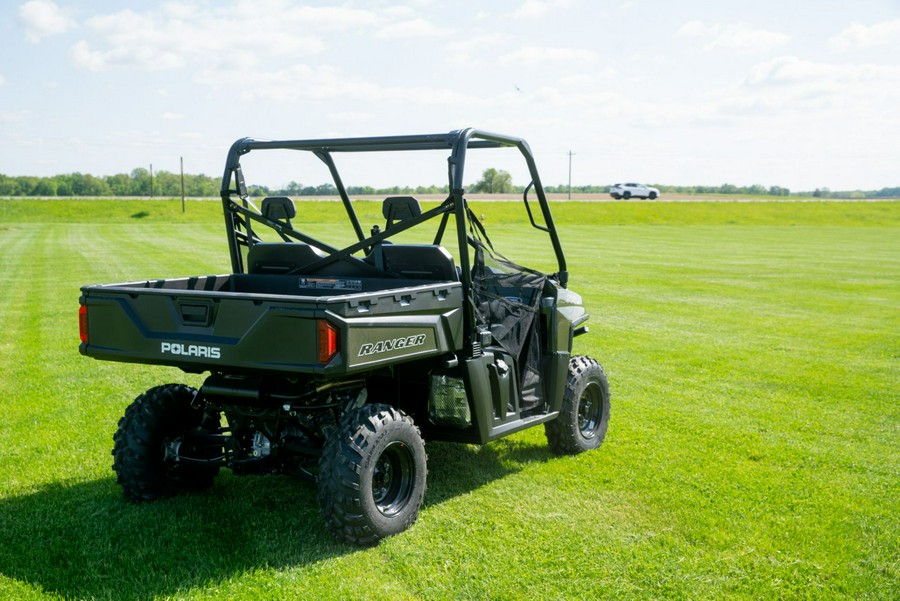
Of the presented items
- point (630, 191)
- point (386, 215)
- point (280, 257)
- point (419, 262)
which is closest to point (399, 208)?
point (386, 215)

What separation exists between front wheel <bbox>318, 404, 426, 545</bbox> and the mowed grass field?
0.39 feet

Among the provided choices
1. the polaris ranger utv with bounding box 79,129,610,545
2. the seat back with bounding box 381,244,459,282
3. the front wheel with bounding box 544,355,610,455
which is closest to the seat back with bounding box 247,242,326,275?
the polaris ranger utv with bounding box 79,129,610,545

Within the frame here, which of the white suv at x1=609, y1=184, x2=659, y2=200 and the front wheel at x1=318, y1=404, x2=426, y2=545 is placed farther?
the white suv at x1=609, y1=184, x2=659, y2=200

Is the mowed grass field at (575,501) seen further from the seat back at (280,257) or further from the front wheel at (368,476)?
the seat back at (280,257)

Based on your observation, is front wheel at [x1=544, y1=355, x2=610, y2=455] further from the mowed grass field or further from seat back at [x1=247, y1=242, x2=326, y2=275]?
seat back at [x1=247, y1=242, x2=326, y2=275]

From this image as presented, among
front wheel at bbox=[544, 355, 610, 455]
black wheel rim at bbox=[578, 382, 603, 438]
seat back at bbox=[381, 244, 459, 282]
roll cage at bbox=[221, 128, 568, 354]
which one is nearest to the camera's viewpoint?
roll cage at bbox=[221, 128, 568, 354]

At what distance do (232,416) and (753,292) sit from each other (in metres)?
14.3

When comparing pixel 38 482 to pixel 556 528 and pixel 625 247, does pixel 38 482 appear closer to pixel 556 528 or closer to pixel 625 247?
pixel 556 528

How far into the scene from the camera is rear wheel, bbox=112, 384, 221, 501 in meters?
4.97

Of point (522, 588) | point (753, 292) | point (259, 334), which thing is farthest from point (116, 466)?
point (753, 292)

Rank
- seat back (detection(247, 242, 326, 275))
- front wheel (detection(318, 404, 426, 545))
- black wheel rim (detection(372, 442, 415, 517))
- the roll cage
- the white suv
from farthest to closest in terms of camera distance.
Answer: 1. the white suv
2. seat back (detection(247, 242, 326, 275))
3. the roll cage
4. black wheel rim (detection(372, 442, 415, 517))
5. front wheel (detection(318, 404, 426, 545))

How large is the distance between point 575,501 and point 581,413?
1.33m

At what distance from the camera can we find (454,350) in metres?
4.98

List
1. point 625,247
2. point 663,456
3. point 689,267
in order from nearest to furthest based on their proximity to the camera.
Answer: point 663,456
point 689,267
point 625,247
